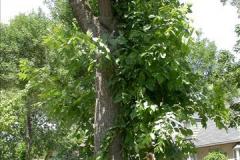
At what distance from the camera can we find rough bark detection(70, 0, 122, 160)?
4.62m

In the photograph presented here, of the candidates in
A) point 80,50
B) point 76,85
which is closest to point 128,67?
point 80,50

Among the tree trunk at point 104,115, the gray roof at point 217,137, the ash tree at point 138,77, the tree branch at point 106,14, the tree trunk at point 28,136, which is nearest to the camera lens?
the ash tree at point 138,77

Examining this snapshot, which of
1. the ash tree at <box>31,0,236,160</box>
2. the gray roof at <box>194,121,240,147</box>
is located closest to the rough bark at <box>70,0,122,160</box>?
the ash tree at <box>31,0,236,160</box>

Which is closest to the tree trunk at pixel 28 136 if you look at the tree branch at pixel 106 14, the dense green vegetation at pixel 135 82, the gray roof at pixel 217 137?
the gray roof at pixel 217 137

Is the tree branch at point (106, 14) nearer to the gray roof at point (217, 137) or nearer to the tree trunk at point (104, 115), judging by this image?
the tree trunk at point (104, 115)

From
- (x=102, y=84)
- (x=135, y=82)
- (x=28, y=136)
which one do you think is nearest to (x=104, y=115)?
(x=102, y=84)

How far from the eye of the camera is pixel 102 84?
4730 mm

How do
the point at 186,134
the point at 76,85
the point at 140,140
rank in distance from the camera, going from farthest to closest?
the point at 76,85 < the point at 186,134 < the point at 140,140

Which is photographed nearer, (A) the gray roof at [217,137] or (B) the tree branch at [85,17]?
(B) the tree branch at [85,17]

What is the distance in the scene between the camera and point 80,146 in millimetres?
5492

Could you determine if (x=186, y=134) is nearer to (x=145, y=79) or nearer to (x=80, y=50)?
(x=145, y=79)

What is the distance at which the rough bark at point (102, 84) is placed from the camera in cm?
462

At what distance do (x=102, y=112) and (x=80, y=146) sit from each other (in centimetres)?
104

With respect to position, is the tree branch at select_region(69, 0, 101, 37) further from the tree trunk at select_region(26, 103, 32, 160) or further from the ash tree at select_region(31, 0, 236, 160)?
the tree trunk at select_region(26, 103, 32, 160)
